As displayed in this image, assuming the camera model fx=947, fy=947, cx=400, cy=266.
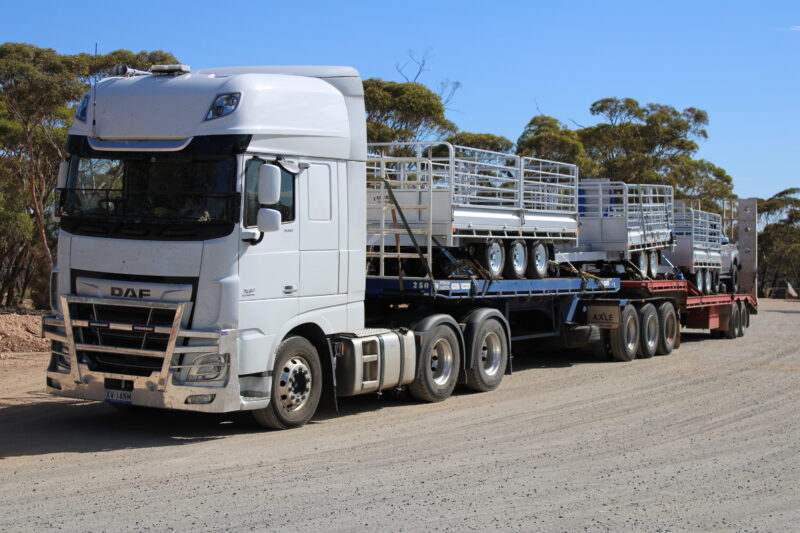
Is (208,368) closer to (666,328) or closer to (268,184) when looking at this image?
(268,184)

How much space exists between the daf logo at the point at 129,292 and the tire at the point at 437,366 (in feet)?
12.7

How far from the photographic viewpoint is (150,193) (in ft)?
30.8

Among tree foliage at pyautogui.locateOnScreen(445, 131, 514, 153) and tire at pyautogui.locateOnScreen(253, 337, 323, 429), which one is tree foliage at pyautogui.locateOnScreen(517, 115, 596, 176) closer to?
tree foliage at pyautogui.locateOnScreen(445, 131, 514, 153)

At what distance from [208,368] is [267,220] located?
1538 millimetres

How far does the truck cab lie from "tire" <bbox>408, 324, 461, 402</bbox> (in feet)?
7.55

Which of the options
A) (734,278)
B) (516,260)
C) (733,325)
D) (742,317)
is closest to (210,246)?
(516,260)

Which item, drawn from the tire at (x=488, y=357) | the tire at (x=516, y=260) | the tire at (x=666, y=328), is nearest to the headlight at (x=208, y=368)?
the tire at (x=488, y=357)

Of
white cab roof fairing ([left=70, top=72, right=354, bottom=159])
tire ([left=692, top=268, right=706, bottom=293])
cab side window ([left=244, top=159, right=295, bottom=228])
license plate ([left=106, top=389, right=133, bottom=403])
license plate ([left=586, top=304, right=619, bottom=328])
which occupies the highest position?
white cab roof fairing ([left=70, top=72, right=354, bottom=159])

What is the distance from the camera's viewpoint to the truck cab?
30.0 feet

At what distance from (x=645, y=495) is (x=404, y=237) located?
6.24m

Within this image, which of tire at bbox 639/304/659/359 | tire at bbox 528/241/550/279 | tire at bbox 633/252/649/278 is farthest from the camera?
tire at bbox 633/252/649/278

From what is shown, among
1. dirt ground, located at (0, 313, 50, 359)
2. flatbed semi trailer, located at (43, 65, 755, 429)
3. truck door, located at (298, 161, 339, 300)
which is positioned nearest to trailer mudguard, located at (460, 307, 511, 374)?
flatbed semi trailer, located at (43, 65, 755, 429)

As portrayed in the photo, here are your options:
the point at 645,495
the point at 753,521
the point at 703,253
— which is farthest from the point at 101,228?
the point at 703,253

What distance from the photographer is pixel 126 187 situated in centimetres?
945
